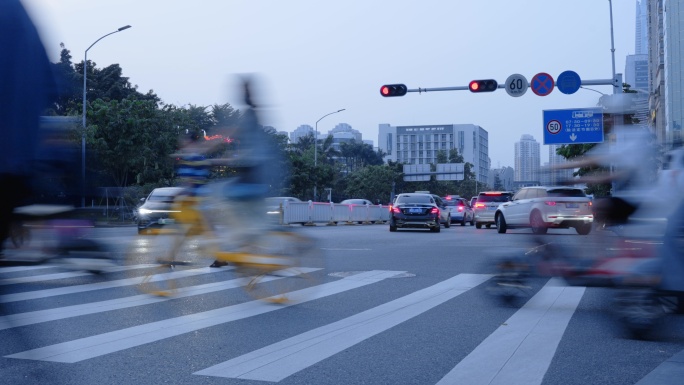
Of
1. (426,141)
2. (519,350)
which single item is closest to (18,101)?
(519,350)

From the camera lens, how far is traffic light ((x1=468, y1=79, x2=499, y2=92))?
22656 mm

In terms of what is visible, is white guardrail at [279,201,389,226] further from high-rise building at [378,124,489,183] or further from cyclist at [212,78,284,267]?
high-rise building at [378,124,489,183]

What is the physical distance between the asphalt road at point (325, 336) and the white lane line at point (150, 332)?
0.01m

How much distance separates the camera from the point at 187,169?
7.07 metres

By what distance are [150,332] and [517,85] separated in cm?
1926

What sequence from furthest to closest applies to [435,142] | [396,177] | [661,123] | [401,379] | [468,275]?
1. [435,142]
2. [661,123]
3. [396,177]
4. [468,275]
5. [401,379]

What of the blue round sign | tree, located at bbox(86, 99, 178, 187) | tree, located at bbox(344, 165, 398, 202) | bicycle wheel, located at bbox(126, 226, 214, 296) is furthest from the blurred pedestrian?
tree, located at bbox(344, 165, 398, 202)

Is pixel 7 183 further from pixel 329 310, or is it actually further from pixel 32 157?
pixel 329 310

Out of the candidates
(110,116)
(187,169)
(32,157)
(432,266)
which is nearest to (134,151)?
(110,116)

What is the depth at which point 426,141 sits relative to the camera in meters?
137

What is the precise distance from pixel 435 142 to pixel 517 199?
118095 millimetres

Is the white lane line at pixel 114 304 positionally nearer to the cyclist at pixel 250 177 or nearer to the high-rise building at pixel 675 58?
the cyclist at pixel 250 177

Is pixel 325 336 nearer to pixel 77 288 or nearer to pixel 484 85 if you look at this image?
pixel 77 288

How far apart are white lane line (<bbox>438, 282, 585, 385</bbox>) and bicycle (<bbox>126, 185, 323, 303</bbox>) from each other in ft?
6.88
